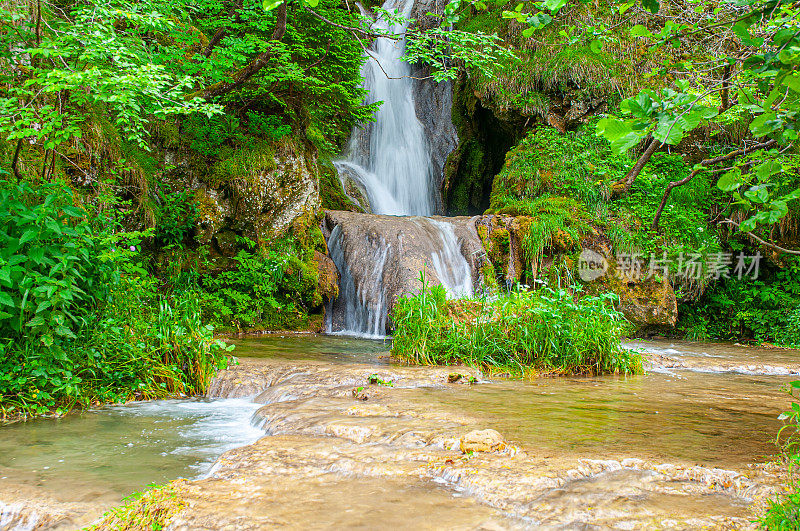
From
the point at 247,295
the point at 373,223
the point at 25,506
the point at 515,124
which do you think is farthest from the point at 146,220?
the point at 515,124

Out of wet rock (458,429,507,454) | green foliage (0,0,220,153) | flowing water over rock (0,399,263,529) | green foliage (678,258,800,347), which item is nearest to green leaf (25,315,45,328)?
flowing water over rock (0,399,263,529)

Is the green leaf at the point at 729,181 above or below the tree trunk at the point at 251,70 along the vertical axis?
below

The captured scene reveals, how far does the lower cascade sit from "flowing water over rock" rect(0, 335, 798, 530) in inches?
184

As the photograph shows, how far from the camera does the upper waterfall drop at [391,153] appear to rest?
14069 millimetres

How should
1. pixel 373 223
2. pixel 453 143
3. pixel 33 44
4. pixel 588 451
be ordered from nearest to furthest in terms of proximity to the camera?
pixel 588 451 < pixel 33 44 < pixel 373 223 < pixel 453 143

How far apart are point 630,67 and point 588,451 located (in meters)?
12.8

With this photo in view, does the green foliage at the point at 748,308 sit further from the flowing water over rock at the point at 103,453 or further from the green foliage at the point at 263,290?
the flowing water over rock at the point at 103,453

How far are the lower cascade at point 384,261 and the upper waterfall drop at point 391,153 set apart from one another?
118 inches

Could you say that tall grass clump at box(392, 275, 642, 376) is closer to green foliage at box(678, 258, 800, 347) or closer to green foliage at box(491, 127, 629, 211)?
green foliage at box(491, 127, 629, 211)

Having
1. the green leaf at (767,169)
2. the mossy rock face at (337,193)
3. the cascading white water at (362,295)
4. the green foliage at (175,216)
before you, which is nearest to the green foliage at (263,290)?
the cascading white water at (362,295)

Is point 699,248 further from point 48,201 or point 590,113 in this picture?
point 48,201

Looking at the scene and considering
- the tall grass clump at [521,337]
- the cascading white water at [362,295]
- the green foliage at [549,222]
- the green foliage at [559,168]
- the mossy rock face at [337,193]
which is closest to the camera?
the tall grass clump at [521,337]

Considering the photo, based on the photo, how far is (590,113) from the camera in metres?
13.0

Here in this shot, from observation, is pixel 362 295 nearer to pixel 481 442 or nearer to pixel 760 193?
pixel 481 442
